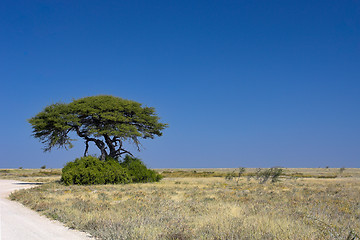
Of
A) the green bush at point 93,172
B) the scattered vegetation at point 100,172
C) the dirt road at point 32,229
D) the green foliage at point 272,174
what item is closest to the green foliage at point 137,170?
the scattered vegetation at point 100,172

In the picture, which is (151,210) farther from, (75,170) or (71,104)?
(71,104)

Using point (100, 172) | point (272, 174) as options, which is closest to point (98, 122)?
point (100, 172)

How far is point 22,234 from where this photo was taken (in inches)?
326

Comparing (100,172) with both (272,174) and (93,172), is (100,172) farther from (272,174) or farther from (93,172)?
(272,174)

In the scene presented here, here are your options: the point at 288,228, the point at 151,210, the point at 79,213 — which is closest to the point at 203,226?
the point at 288,228

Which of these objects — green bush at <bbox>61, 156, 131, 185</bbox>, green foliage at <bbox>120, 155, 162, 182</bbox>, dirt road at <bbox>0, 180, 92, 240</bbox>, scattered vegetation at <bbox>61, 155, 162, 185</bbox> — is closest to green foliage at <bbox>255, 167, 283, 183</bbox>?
green foliage at <bbox>120, 155, 162, 182</bbox>

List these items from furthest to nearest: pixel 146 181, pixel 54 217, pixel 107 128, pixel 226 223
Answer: pixel 146 181 < pixel 107 128 < pixel 54 217 < pixel 226 223

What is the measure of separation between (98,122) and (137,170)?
6628 millimetres

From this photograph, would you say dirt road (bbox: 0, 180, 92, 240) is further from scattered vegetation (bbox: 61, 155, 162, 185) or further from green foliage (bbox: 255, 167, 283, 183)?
green foliage (bbox: 255, 167, 283, 183)

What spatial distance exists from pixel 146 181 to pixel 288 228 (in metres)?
27.6

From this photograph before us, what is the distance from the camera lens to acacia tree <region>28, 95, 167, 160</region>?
101 ft

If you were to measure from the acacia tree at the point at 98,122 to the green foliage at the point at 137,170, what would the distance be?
4.40 feet

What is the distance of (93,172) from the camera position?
1144 inches

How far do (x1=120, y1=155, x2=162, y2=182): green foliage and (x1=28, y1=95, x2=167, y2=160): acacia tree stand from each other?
52.8 inches
